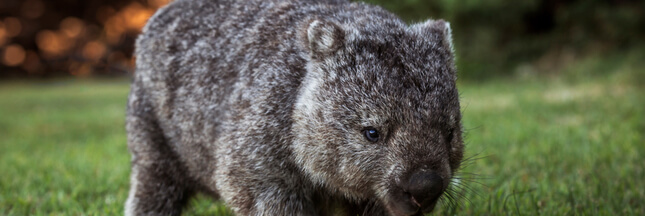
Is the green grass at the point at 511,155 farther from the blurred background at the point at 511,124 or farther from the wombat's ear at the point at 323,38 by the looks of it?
the wombat's ear at the point at 323,38

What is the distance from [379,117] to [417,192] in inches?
16.6

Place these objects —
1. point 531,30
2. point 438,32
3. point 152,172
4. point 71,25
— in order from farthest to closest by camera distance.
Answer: point 71,25, point 531,30, point 152,172, point 438,32

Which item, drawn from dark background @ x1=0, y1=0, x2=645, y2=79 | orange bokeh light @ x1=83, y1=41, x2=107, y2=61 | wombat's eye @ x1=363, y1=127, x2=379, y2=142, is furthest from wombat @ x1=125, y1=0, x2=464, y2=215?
orange bokeh light @ x1=83, y1=41, x2=107, y2=61

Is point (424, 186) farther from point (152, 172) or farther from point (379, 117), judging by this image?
point (152, 172)

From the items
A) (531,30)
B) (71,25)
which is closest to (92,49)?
(71,25)

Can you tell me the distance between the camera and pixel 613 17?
12.1 metres

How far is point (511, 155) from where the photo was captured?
Answer: 6105mm

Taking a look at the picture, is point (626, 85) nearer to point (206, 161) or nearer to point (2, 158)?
point (206, 161)

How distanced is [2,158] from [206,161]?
190 inches

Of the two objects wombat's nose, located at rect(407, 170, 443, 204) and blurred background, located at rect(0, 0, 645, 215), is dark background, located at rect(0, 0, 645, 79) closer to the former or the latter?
blurred background, located at rect(0, 0, 645, 215)

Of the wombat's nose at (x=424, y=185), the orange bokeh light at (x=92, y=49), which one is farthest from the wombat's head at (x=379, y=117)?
the orange bokeh light at (x=92, y=49)

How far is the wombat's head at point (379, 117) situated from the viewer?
2895mm

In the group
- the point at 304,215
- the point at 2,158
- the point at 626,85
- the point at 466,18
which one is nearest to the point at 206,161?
the point at 304,215

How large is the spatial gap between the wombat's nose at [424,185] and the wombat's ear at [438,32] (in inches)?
37.7
